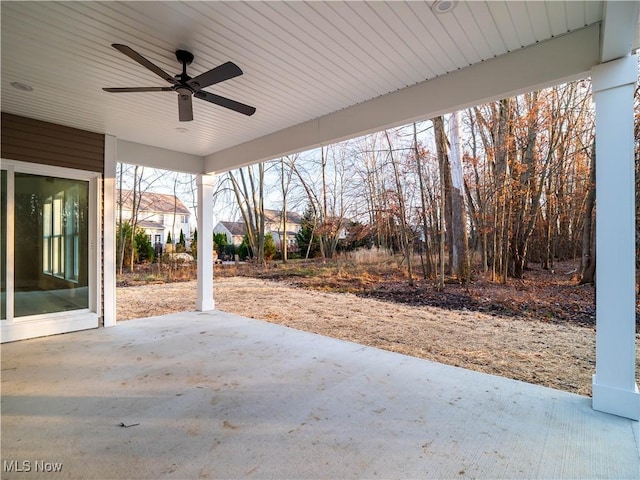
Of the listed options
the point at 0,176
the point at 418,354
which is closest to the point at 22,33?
the point at 0,176

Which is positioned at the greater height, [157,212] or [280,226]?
[157,212]

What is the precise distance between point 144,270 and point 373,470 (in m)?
10.3

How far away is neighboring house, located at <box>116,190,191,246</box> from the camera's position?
37.5 ft

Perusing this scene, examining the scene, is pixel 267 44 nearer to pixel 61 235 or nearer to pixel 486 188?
pixel 61 235

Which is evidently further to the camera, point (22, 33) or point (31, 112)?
point (31, 112)

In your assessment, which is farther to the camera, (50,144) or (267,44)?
(50,144)

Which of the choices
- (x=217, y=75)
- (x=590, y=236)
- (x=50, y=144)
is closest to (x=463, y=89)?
(x=217, y=75)

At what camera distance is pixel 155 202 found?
42.9ft

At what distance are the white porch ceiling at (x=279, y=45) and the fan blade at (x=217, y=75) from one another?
30 centimetres

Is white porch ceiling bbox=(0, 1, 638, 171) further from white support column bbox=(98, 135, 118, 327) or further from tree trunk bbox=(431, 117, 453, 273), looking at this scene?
tree trunk bbox=(431, 117, 453, 273)

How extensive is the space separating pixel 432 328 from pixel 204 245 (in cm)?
405

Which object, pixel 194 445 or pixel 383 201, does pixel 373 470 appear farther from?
pixel 383 201

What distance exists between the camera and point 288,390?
2.70 meters

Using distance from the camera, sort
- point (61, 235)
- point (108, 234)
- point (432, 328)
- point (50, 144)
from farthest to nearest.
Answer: point (432, 328) → point (108, 234) → point (61, 235) → point (50, 144)
